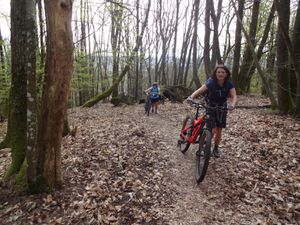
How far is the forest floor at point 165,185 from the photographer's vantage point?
132 inches

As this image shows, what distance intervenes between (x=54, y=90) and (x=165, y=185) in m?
2.70

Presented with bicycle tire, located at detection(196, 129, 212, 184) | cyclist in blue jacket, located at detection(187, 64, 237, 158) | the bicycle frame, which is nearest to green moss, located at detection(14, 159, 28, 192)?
bicycle tire, located at detection(196, 129, 212, 184)

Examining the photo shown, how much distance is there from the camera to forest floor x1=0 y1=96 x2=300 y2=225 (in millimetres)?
3342

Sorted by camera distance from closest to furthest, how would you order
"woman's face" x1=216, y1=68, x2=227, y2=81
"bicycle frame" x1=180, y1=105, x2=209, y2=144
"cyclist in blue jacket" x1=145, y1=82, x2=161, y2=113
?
"woman's face" x1=216, y1=68, x2=227, y2=81 < "bicycle frame" x1=180, y1=105, x2=209, y2=144 < "cyclist in blue jacket" x1=145, y1=82, x2=161, y2=113

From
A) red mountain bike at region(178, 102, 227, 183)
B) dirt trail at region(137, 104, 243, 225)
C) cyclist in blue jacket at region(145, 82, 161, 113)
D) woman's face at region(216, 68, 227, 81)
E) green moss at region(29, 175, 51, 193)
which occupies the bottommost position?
dirt trail at region(137, 104, 243, 225)

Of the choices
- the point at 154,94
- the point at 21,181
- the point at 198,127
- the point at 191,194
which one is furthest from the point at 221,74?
the point at 154,94

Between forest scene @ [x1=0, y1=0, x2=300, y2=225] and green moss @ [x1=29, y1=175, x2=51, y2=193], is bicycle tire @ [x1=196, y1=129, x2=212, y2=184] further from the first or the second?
green moss @ [x1=29, y1=175, x2=51, y2=193]

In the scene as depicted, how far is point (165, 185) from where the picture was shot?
4.14 m

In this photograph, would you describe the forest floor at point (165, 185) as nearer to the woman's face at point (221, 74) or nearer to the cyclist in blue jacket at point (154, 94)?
the woman's face at point (221, 74)

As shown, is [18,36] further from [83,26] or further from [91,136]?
[83,26]

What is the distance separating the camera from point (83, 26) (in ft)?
67.9

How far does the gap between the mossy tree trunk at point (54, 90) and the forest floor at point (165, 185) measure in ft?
1.51

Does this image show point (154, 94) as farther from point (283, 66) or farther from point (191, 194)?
point (191, 194)

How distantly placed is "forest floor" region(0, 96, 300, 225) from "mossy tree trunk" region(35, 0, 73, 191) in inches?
18.1
